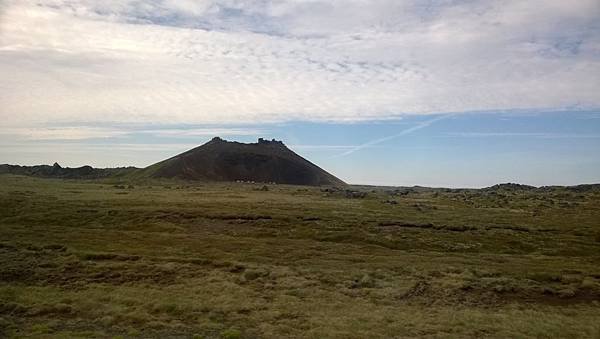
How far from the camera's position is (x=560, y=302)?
108 feet

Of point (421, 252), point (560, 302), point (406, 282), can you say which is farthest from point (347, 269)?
point (560, 302)

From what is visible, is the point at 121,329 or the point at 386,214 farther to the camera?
the point at 386,214

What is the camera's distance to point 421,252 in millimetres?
48562

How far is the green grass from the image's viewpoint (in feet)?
88.1

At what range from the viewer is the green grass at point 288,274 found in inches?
1057

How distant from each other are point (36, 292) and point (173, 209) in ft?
117

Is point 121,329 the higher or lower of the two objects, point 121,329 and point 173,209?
the lower

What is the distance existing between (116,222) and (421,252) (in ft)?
120

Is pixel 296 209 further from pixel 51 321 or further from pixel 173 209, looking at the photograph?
pixel 51 321

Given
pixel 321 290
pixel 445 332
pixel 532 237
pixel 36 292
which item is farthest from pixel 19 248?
pixel 532 237

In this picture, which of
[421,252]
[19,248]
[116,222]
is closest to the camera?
[19,248]

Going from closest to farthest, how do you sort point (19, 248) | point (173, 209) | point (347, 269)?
1. point (347, 269)
2. point (19, 248)
3. point (173, 209)

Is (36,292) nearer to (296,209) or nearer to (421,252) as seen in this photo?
(421,252)

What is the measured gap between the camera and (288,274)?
37.9 m
